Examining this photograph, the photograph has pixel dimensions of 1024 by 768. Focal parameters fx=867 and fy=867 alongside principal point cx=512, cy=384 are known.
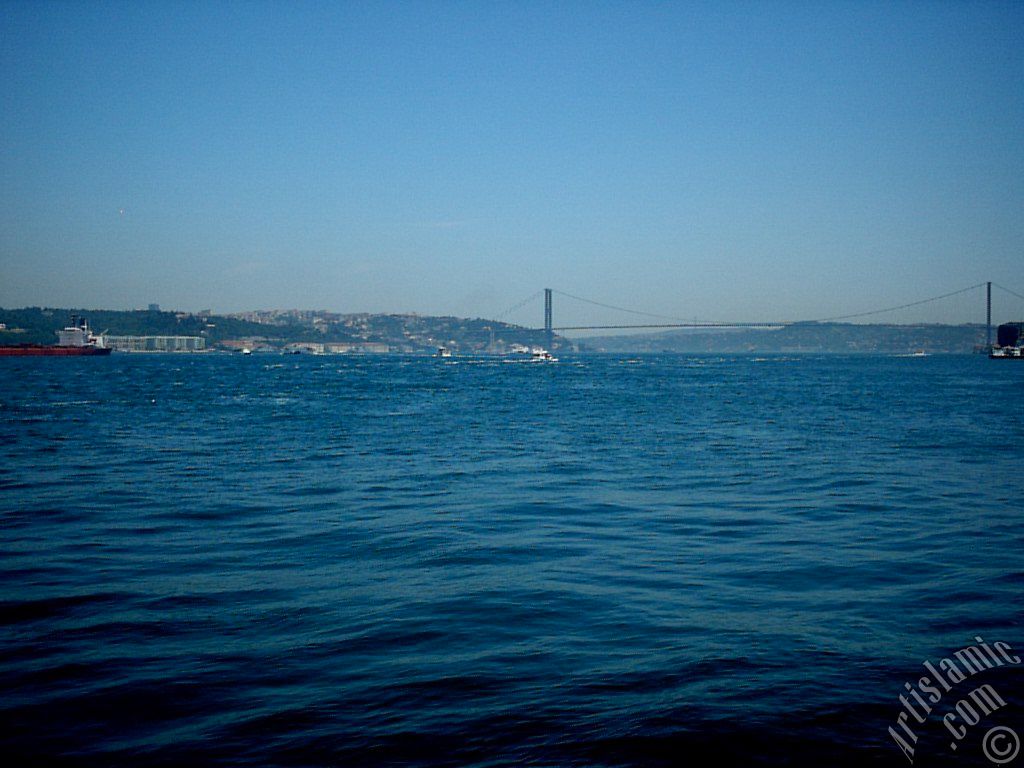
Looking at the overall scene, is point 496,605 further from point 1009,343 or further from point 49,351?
point 1009,343

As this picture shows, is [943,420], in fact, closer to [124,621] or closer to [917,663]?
[917,663]

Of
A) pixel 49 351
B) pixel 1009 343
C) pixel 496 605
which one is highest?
pixel 1009 343

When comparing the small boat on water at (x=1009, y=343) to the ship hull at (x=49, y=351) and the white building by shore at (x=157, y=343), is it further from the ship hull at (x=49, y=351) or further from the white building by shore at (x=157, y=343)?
the white building by shore at (x=157, y=343)

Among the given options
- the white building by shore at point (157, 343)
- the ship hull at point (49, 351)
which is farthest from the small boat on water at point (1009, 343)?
the white building by shore at point (157, 343)

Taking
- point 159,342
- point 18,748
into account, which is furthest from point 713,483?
point 159,342

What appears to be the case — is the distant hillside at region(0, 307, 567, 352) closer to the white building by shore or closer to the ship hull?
the white building by shore

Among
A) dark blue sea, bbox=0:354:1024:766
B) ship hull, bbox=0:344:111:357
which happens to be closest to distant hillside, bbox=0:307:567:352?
ship hull, bbox=0:344:111:357

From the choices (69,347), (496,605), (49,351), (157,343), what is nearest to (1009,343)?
(49,351)
